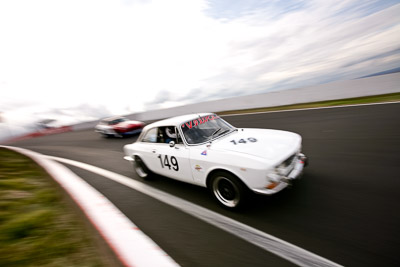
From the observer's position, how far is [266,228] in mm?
2590

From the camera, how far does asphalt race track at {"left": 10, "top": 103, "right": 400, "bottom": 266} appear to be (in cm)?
215

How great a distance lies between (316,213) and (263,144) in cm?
116

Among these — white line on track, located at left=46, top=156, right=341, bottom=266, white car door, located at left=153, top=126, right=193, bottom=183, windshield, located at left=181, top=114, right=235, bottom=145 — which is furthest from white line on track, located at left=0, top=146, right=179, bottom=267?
windshield, located at left=181, top=114, right=235, bottom=145

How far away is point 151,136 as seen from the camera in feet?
13.7

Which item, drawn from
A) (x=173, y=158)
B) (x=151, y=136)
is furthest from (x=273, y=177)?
(x=151, y=136)

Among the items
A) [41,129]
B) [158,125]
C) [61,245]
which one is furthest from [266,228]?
[41,129]

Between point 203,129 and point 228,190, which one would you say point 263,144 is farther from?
point 203,129

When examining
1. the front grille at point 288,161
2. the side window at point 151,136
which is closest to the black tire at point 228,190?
the front grille at point 288,161

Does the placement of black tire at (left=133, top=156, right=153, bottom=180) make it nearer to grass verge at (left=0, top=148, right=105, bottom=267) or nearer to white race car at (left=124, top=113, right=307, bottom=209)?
white race car at (left=124, top=113, right=307, bottom=209)

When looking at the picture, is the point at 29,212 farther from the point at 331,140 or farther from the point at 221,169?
the point at 331,140

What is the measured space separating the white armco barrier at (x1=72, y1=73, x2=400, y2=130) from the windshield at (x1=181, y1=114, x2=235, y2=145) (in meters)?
10.2

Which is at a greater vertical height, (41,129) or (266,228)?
(41,129)

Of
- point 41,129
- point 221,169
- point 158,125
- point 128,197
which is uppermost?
point 41,129

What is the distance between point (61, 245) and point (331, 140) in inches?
238
